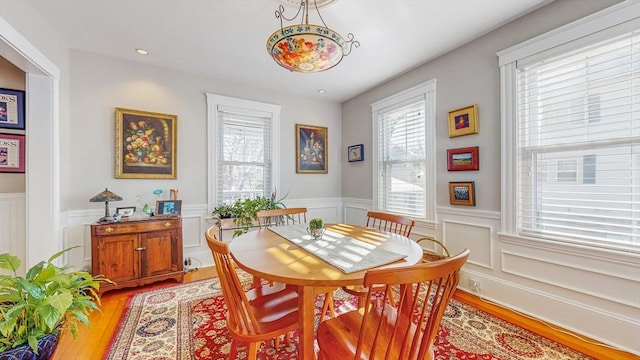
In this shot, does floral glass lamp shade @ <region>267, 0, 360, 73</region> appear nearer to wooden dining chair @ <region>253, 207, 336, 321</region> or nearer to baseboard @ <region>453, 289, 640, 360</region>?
wooden dining chair @ <region>253, 207, 336, 321</region>

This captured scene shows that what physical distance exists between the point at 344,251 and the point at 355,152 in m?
3.00

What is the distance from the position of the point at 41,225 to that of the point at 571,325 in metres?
4.59

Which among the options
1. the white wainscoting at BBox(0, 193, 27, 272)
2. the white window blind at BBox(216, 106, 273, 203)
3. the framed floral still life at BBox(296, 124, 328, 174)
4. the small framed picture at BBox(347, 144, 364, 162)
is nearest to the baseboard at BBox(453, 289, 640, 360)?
the small framed picture at BBox(347, 144, 364, 162)

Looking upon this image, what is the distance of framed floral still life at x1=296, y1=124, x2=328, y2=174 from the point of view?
4.33 meters

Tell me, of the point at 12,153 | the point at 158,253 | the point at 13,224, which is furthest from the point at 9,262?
the point at 12,153

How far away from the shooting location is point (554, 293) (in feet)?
6.93

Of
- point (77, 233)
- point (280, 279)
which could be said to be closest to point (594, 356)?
point (280, 279)

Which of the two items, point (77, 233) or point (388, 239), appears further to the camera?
point (77, 233)

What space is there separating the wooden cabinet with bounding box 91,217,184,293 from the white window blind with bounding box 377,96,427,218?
9.09ft

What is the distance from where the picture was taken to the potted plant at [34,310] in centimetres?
131

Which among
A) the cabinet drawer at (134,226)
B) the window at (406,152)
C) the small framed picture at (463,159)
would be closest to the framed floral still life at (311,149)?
the window at (406,152)

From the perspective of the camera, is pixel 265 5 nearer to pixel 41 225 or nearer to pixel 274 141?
pixel 274 141

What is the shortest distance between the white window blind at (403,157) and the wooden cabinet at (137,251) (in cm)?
277

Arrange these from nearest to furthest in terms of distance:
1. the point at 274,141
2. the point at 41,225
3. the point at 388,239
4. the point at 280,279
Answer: the point at 280,279
the point at 388,239
the point at 41,225
the point at 274,141
